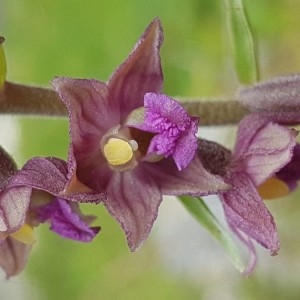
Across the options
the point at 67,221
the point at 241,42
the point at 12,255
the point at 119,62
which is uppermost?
the point at 241,42

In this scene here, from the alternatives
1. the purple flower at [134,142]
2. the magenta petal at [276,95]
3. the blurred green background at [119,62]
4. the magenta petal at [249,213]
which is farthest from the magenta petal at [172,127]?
the blurred green background at [119,62]

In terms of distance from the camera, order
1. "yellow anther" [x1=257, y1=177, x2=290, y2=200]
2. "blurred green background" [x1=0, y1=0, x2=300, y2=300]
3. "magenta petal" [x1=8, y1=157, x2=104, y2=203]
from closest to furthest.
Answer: "magenta petal" [x1=8, y1=157, x2=104, y2=203]
"yellow anther" [x1=257, y1=177, x2=290, y2=200]
"blurred green background" [x1=0, y1=0, x2=300, y2=300]

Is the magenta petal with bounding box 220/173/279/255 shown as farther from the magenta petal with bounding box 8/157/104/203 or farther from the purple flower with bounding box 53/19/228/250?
the magenta petal with bounding box 8/157/104/203

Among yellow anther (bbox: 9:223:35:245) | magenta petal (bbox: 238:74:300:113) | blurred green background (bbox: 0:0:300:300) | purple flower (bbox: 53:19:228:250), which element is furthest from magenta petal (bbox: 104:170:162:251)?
blurred green background (bbox: 0:0:300:300)

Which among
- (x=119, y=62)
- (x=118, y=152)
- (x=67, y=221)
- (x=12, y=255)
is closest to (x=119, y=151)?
(x=118, y=152)

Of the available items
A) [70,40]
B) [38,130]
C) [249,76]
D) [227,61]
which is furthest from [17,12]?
[249,76]

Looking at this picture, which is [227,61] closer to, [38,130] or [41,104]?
[38,130]

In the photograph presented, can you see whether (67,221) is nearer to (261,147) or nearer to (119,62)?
(261,147)
